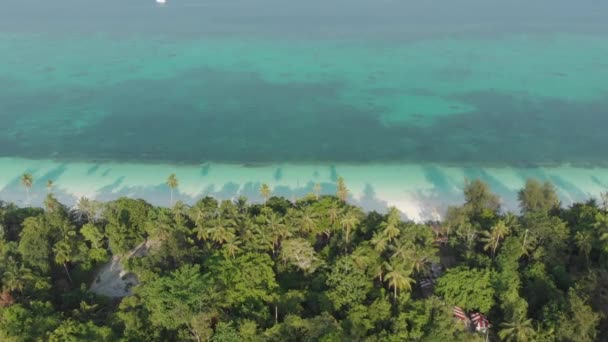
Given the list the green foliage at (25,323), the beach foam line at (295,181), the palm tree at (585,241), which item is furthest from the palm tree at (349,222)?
the green foliage at (25,323)

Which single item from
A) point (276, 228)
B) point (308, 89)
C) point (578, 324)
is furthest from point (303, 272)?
point (308, 89)

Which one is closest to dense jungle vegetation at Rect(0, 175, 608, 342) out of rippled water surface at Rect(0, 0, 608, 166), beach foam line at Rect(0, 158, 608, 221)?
beach foam line at Rect(0, 158, 608, 221)

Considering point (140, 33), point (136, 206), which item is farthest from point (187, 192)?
point (140, 33)

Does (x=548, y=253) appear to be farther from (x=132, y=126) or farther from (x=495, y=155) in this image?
(x=132, y=126)

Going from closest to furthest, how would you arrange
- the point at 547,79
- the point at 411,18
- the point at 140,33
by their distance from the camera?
the point at 547,79, the point at 140,33, the point at 411,18

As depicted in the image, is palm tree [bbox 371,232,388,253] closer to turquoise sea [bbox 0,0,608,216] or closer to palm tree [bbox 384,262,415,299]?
palm tree [bbox 384,262,415,299]

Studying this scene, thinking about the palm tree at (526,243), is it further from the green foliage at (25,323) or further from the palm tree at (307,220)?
the green foliage at (25,323)
